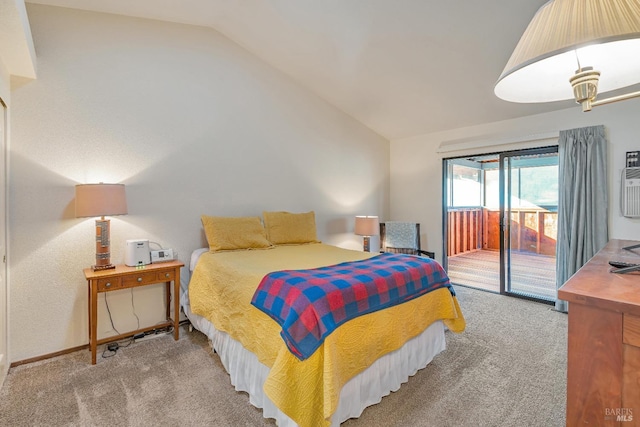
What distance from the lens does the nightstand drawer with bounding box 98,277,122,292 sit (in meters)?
2.33

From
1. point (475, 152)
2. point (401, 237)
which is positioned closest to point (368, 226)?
point (401, 237)

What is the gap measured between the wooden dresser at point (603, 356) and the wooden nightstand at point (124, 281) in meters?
2.73

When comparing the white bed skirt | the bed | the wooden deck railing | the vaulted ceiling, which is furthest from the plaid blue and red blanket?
the wooden deck railing

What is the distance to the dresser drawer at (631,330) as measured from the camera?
75 cm

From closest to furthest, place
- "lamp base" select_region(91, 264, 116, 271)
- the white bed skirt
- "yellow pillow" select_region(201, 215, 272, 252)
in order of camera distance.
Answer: the white bed skirt < "lamp base" select_region(91, 264, 116, 271) < "yellow pillow" select_region(201, 215, 272, 252)

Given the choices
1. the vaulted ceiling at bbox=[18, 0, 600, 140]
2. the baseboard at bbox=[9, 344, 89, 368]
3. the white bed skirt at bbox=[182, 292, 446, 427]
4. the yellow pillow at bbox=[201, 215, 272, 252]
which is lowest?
the baseboard at bbox=[9, 344, 89, 368]

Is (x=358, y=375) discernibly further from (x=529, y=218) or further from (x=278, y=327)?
(x=529, y=218)

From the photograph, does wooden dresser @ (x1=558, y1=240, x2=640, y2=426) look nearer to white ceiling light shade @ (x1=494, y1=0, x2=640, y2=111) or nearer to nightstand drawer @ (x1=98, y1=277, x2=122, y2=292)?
white ceiling light shade @ (x1=494, y1=0, x2=640, y2=111)

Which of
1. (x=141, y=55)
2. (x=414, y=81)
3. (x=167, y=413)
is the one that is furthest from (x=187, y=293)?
(x=414, y=81)

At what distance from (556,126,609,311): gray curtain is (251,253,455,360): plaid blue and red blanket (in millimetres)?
2077

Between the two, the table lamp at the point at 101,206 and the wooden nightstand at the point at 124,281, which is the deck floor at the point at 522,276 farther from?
the table lamp at the point at 101,206

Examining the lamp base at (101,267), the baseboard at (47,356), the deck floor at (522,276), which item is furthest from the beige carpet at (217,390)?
the deck floor at (522,276)

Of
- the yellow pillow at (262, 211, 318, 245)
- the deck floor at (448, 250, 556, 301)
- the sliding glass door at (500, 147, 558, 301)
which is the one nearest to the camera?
the yellow pillow at (262, 211, 318, 245)

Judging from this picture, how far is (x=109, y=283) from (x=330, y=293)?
1.90 m
